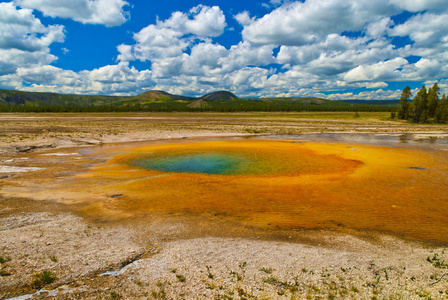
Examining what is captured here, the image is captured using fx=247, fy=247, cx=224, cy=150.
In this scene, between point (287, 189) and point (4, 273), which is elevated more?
point (4, 273)

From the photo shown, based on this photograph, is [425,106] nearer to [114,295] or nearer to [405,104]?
[405,104]

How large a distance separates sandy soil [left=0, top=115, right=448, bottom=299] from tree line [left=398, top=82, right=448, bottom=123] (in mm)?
99000

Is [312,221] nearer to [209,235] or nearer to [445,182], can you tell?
[209,235]

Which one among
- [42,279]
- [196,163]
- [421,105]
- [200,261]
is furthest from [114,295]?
[421,105]

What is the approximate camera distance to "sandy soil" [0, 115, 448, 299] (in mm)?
6949

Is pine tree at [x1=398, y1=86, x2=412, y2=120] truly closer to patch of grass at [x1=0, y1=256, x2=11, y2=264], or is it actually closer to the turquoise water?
the turquoise water

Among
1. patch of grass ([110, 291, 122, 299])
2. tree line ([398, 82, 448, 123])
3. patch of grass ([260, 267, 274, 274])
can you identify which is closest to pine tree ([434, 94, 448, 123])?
tree line ([398, 82, 448, 123])

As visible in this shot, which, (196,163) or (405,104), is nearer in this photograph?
(196,163)

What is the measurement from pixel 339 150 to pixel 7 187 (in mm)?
33200

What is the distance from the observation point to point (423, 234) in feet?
Result: 34.0

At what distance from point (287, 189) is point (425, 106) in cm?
9752

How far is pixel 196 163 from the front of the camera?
2473 centimetres

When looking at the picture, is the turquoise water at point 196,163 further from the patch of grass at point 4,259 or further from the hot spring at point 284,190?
the patch of grass at point 4,259

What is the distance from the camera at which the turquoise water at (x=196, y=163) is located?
72.2 feet
